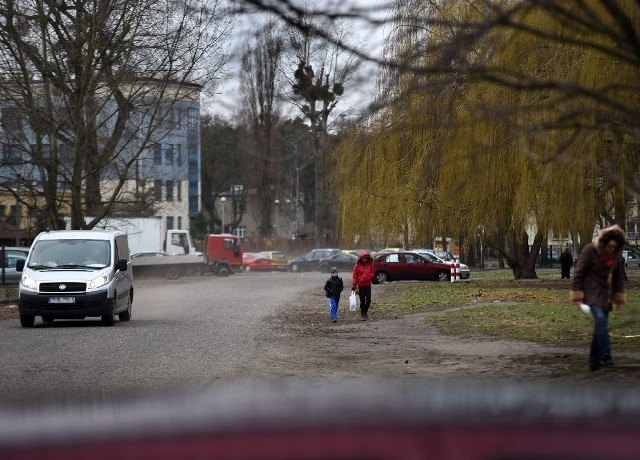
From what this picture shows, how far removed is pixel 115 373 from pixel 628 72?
8457mm

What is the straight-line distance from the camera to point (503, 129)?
1579 centimetres

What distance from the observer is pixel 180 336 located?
2080cm

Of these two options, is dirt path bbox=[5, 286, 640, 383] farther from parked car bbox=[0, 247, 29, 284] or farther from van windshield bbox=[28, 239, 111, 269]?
parked car bbox=[0, 247, 29, 284]

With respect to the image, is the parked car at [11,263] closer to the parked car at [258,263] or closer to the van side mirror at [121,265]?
the van side mirror at [121,265]

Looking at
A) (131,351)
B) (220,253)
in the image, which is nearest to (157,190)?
(220,253)

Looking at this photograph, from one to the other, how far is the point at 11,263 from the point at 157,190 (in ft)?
24.9

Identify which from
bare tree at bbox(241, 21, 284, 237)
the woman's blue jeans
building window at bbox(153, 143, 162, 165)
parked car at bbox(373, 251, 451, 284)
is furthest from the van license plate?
parked car at bbox(373, 251, 451, 284)

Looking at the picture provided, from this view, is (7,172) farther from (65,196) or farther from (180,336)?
(180,336)

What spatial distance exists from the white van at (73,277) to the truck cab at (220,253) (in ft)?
142

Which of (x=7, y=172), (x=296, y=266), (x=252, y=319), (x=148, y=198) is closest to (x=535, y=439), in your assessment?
(x=252, y=319)

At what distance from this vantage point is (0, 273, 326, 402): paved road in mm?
12906

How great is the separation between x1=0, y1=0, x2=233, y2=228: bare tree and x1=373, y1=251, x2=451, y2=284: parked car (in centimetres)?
1686

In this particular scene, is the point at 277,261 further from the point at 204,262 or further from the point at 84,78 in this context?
the point at 84,78

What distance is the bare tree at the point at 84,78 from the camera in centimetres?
3544
